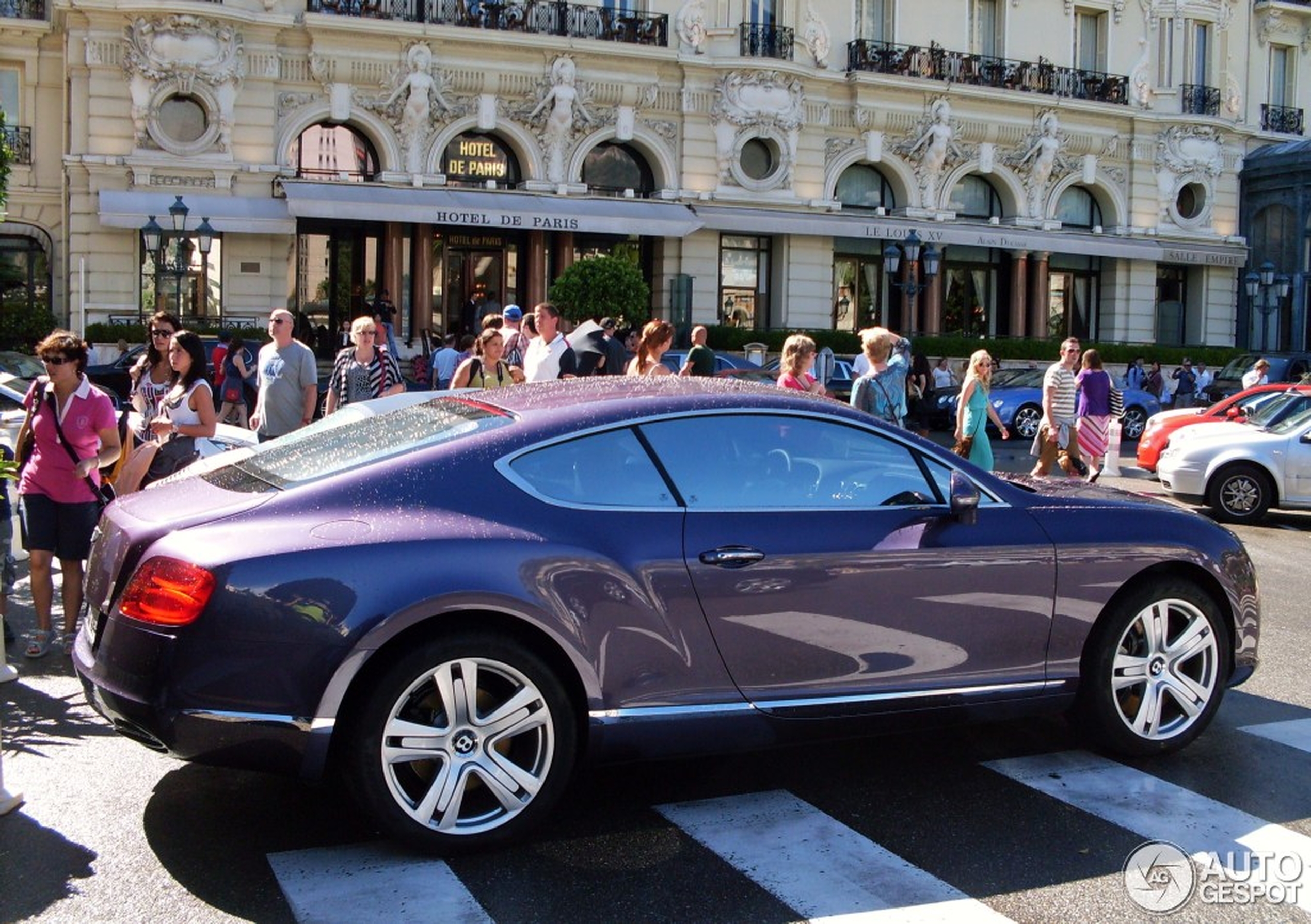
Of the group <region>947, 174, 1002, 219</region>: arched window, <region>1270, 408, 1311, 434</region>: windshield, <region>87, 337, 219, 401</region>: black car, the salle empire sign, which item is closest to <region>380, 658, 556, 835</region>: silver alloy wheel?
<region>1270, 408, 1311, 434</region>: windshield

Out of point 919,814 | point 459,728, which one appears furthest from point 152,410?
point 919,814

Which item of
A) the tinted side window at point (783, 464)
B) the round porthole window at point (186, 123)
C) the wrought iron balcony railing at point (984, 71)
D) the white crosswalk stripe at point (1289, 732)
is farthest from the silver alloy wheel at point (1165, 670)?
the wrought iron balcony railing at point (984, 71)

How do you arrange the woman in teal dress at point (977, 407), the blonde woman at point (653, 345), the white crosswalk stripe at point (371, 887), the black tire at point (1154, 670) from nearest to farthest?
the white crosswalk stripe at point (371, 887) → the black tire at point (1154, 670) → the blonde woman at point (653, 345) → the woman in teal dress at point (977, 407)

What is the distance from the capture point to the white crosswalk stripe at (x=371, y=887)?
4.09 m

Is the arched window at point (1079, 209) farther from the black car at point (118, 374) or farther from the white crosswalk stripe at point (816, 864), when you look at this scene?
the white crosswalk stripe at point (816, 864)

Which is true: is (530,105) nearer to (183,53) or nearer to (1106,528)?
(183,53)

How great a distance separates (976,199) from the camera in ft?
125

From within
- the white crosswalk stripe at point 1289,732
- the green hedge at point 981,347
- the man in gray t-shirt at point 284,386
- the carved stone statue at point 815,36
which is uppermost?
the carved stone statue at point 815,36

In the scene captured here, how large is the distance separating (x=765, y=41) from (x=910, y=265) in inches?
263

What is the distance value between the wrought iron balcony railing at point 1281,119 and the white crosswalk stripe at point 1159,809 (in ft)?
135

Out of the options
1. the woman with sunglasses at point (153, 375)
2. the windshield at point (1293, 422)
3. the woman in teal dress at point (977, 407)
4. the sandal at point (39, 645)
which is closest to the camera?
the sandal at point (39, 645)

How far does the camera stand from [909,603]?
5.16 metres

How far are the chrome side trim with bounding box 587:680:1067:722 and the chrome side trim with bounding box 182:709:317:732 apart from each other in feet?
3.10

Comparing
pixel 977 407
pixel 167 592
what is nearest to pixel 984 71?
pixel 977 407
